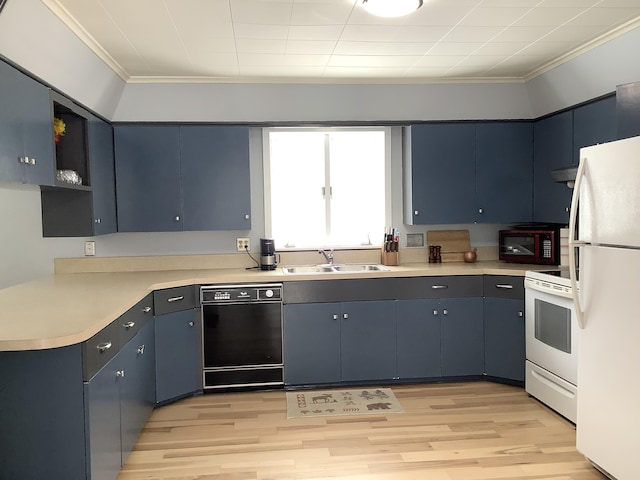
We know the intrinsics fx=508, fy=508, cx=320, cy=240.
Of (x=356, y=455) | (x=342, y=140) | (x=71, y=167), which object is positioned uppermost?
(x=342, y=140)

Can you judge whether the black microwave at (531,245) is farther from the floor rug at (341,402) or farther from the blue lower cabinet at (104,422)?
the blue lower cabinet at (104,422)

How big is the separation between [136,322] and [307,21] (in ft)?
6.67

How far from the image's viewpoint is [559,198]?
401 centimetres

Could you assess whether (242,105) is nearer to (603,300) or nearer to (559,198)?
(559,198)

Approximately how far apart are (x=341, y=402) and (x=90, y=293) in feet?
6.08

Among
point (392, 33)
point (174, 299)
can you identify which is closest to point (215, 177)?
point (174, 299)

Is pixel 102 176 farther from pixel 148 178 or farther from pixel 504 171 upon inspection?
pixel 504 171

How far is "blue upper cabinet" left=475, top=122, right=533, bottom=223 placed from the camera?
4.34 metres

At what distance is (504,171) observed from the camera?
14.3 ft

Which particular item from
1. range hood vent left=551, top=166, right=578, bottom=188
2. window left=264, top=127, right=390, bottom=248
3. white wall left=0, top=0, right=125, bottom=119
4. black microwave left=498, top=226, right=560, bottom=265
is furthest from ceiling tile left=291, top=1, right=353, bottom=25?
black microwave left=498, top=226, right=560, bottom=265

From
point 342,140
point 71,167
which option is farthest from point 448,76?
point 71,167

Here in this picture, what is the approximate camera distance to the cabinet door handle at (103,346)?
2.31 meters

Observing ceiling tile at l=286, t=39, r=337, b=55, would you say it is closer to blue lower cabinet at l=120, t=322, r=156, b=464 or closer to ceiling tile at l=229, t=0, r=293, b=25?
ceiling tile at l=229, t=0, r=293, b=25

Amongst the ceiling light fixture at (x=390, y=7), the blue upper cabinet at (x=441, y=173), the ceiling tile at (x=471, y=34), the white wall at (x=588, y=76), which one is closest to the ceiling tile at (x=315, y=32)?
the ceiling light fixture at (x=390, y=7)
